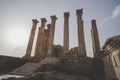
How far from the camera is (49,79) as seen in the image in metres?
8.16

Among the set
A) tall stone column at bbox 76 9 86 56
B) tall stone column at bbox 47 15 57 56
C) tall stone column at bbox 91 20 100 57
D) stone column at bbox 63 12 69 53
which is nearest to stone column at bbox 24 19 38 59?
tall stone column at bbox 47 15 57 56

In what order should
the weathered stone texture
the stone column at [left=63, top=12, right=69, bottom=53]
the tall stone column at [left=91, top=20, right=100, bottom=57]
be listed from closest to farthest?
the tall stone column at [left=91, top=20, right=100, bottom=57] → the stone column at [left=63, top=12, right=69, bottom=53] → the weathered stone texture

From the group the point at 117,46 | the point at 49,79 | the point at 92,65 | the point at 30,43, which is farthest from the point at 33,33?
the point at 117,46

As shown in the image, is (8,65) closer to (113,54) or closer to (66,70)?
(66,70)

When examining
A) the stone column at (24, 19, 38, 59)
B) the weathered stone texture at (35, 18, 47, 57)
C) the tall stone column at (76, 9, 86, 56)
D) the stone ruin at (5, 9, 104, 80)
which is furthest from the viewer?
the weathered stone texture at (35, 18, 47, 57)

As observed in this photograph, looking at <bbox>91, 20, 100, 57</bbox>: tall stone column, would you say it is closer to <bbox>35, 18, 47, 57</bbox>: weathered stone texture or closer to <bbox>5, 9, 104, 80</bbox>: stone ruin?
→ <bbox>5, 9, 104, 80</bbox>: stone ruin

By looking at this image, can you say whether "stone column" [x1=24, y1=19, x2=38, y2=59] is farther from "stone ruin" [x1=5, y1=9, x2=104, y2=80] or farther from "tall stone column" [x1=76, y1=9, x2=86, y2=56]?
"tall stone column" [x1=76, y1=9, x2=86, y2=56]

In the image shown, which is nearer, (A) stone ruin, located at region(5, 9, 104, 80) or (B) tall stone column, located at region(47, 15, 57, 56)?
(A) stone ruin, located at region(5, 9, 104, 80)

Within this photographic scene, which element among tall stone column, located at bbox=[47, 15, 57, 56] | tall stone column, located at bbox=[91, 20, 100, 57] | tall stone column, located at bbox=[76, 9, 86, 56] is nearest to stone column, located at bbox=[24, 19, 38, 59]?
tall stone column, located at bbox=[47, 15, 57, 56]

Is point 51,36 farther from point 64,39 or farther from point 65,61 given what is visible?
point 65,61

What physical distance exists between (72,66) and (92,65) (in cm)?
252

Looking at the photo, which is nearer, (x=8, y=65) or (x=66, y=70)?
(x=66, y=70)

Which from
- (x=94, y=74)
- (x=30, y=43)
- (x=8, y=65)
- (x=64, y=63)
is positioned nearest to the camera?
(x=94, y=74)

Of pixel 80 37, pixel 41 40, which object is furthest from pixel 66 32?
pixel 41 40
